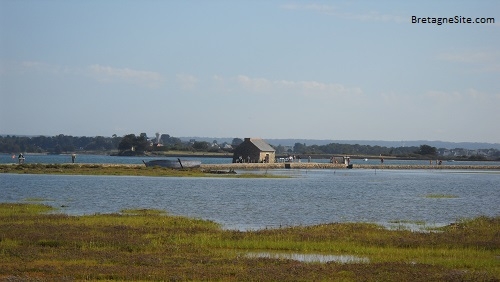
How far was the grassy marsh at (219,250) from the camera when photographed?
25.4 meters

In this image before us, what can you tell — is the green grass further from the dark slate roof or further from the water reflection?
the water reflection

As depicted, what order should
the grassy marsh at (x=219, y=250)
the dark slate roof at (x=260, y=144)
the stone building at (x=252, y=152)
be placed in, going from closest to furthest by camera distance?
the grassy marsh at (x=219, y=250), the stone building at (x=252, y=152), the dark slate roof at (x=260, y=144)

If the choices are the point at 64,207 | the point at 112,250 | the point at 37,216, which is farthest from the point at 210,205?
the point at 112,250

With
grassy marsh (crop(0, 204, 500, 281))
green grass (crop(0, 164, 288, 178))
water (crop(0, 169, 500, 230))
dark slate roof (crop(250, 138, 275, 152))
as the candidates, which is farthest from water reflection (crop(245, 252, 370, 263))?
dark slate roof (crop(250, 138, 275, 152))

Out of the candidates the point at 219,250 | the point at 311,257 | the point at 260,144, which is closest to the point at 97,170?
the point at 260,144

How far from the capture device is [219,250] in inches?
1235

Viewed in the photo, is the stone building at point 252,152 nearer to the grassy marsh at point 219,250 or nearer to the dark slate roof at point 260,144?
the dark slate roof at point 260,144

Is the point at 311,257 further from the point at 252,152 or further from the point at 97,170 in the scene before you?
the point at 252,152

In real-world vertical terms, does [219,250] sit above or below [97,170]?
below

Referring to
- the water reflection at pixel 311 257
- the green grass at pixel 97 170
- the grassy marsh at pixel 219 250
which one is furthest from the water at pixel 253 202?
the green grass at pixel 97 170

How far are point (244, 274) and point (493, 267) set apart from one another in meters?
9.18

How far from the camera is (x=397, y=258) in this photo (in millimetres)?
29766

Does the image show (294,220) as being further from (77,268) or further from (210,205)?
(77,268)

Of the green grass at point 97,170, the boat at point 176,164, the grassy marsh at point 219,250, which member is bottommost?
the grassy marsh at point 219,250
